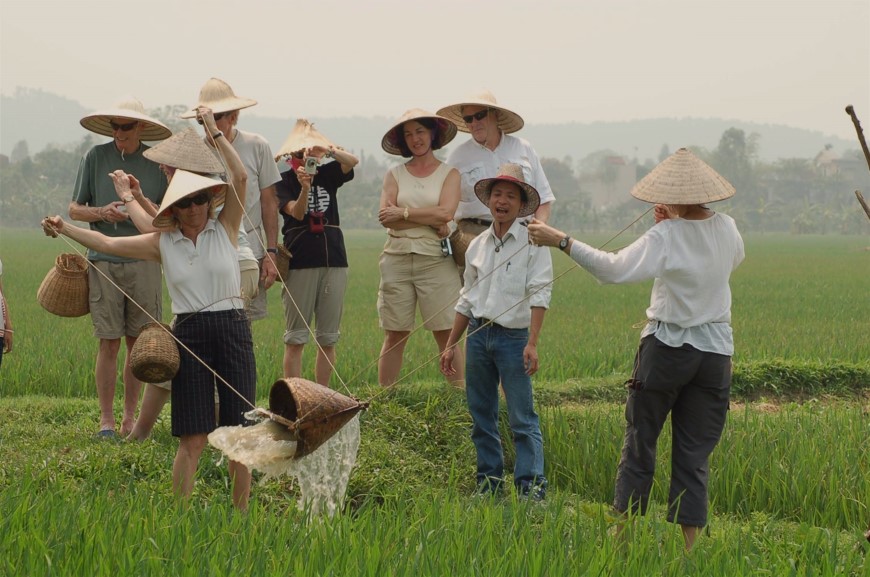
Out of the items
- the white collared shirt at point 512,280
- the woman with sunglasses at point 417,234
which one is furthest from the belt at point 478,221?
the white collared shirt at point 512,280

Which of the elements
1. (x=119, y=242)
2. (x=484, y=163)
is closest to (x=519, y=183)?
(x=484, y=163)

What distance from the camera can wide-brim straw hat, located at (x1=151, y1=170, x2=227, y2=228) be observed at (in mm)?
4469

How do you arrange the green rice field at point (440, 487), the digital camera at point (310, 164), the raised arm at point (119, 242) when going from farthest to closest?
the digital camera at point (310, 164)
the raised arm at point (119, 242)
the green rice field at point (440, 487)

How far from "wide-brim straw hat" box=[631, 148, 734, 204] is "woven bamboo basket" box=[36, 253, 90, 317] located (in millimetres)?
3181

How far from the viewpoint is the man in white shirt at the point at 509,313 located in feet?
17.1

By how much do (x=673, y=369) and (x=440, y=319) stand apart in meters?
2.29

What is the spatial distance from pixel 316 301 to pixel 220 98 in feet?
4.59

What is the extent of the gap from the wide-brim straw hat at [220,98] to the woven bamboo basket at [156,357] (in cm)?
156

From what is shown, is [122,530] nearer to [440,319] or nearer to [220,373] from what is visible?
[220,373]

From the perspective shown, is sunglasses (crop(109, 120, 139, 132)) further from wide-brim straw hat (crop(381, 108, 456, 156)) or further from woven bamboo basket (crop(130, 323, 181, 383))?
woven bamboo basket (crop(130, 323, 181, 383))

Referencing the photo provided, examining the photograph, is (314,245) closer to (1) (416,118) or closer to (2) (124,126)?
(1) (416,118)

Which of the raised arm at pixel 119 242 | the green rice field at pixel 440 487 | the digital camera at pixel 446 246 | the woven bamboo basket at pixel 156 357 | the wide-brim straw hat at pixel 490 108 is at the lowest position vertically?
the green rice field at pixel 440 487

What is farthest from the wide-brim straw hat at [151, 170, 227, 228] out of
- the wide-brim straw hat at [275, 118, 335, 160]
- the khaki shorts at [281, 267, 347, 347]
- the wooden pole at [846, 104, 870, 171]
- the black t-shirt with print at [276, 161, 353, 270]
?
the wooden pole at [846, 104, 870, 171]

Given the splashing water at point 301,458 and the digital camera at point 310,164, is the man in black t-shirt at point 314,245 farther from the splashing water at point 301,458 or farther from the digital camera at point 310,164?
the splashing water at point 301,458
